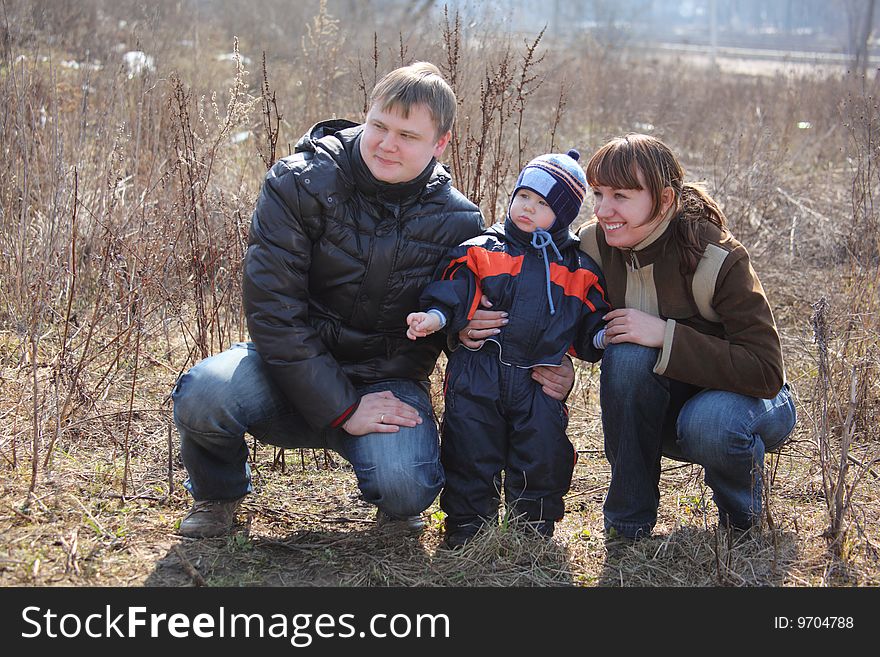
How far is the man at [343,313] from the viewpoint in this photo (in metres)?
2.66

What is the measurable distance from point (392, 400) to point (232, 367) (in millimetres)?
511

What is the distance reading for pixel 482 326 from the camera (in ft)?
9.19

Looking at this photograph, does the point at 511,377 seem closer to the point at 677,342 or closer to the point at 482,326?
the point at 482,326

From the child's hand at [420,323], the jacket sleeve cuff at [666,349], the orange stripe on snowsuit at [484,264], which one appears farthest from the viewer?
the orange stripe on snowsuit at [484,264]

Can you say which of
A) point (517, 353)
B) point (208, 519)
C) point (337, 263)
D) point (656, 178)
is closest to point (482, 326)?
point (517, 353)

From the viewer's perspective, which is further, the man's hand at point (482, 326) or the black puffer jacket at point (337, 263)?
the man's hand at point (482, 326)

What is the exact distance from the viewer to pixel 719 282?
272 cm

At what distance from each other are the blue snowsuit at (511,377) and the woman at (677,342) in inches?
6.2

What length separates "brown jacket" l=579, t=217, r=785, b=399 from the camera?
2.70 m

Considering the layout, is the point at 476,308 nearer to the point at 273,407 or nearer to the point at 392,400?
Answer: the point at 392,400

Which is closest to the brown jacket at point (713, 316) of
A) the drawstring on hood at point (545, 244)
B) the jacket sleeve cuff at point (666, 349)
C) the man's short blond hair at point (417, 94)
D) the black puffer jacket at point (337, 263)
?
the jacket sleeve cuff at point (666, 349)

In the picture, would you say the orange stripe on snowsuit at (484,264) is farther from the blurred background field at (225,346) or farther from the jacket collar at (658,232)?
the blurred background field at (225,346)

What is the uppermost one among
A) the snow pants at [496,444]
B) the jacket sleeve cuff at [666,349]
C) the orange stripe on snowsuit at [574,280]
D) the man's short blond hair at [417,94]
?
the man's short blond hair at [417,94]
